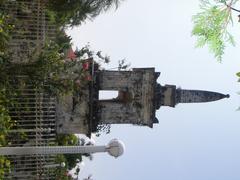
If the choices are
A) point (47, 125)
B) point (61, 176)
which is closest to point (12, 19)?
point (47, 125)

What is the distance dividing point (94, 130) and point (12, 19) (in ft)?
19.5

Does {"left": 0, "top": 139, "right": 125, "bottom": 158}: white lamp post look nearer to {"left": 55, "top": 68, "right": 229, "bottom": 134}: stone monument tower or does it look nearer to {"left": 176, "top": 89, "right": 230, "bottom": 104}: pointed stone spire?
{"left": 55, "top": 68, "right": 229, "bottom": 134}: stone monument tower

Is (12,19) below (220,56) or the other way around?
the other way around

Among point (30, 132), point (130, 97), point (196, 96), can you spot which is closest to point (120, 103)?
point (130, 97)

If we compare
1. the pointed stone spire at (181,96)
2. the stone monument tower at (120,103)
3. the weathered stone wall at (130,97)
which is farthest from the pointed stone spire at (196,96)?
the weathered stone wall at (130,97)

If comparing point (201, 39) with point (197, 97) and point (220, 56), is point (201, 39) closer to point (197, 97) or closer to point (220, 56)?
point (220, 56)

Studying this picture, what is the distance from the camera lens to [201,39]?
24.7 feet

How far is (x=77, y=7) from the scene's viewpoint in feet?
63.8

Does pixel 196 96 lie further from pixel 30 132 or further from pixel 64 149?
pixel 64 149

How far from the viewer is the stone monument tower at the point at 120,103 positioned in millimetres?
19391

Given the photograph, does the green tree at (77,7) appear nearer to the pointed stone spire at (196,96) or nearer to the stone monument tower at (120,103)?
the stone monument tower at (120,103)

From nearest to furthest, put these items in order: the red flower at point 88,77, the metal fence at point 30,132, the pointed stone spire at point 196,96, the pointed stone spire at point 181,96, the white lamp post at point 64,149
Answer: the white lamp post at point 64,149, the metal fence at point 30,132, the red flower at point 88,77, the pointed stone spire at point 181,96, the pointed stone spire at point 196,96

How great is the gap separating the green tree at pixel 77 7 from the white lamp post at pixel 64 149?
1010cm

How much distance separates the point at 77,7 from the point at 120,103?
3971mm
